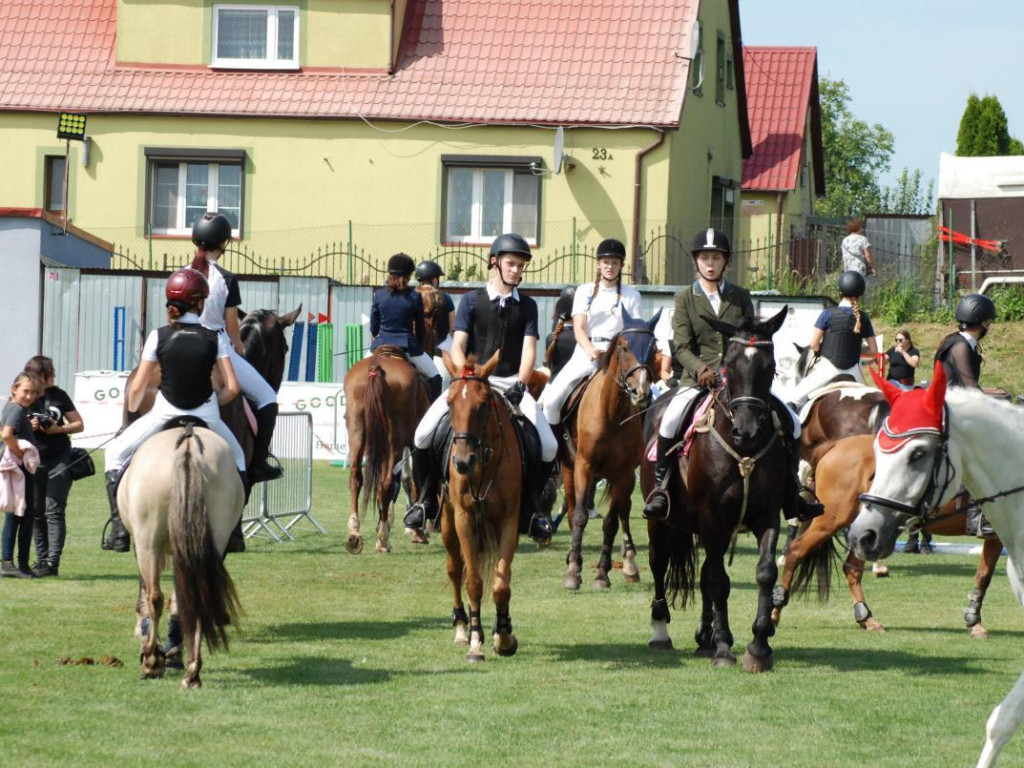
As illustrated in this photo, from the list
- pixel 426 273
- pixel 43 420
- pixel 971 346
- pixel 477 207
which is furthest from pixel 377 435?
pixel 477 207

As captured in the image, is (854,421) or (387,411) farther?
(387,411)

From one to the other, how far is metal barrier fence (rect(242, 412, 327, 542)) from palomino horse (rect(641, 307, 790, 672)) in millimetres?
6252

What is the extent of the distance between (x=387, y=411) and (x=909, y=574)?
537cm

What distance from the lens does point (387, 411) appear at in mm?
16656

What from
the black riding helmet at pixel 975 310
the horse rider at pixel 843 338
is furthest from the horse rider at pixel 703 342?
the horse rider at pixel 843 338

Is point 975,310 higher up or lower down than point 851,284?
lower down

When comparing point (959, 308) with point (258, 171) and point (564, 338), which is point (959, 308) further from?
point (258, 171)

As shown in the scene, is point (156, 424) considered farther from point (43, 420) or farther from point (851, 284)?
point (851, 284)

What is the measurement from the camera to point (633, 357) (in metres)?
14.1

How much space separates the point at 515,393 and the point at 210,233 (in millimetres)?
2418

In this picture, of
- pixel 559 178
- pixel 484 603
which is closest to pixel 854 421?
pixel 484 603

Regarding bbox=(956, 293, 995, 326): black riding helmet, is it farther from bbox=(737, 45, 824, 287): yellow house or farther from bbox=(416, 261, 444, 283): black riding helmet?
bbox=(737, 45, 824, 287): yellow house

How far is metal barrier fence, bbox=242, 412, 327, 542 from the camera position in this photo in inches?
715

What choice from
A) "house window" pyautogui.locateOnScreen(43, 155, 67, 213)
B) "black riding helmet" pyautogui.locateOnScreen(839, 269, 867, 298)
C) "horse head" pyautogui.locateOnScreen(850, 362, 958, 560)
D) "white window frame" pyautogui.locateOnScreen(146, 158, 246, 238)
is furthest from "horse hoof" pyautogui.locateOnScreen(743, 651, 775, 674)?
"house window" pyautogui.locateOnScreen(43, 155, 67, 213)
